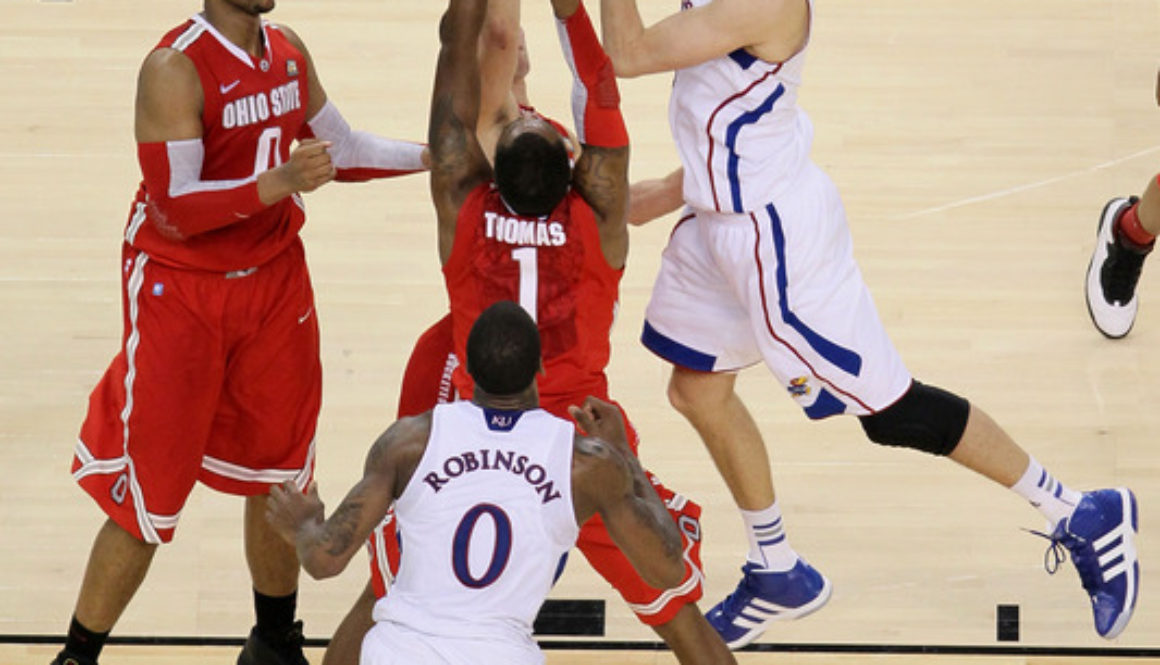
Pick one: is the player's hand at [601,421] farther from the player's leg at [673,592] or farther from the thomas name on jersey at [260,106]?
the thomas name on jersey at [260,106]

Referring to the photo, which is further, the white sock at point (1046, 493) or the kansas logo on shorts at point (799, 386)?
the white sock at point (1046, 493)

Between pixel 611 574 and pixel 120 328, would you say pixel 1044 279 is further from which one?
pixel 120 328

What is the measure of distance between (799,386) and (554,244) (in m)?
0.98

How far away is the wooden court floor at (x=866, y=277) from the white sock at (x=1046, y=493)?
384 millimetres

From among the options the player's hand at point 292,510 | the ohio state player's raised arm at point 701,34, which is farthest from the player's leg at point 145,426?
the ohio state player's raised arm at point 701,34

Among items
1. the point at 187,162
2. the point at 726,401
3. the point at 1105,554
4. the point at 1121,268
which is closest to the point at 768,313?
the point at 726,401

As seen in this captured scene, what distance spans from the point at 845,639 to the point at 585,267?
155 centimetres

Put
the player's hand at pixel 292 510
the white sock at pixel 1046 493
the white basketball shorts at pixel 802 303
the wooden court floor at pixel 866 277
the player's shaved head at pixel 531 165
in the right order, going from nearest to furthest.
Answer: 1. the player's hand at pixel 292 510
2. the player's shaved head at pixel 531 165
3. the white basketball shorts at pixel 802 303
4. the white sock at pixel 1046 493
5. the wooden court floor at pixel 866 277

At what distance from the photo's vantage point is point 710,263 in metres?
5.41

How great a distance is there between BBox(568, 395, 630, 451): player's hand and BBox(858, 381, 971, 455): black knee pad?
3.60 feet

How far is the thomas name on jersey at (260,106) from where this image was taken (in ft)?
16.1

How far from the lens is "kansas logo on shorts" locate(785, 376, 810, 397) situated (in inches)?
209

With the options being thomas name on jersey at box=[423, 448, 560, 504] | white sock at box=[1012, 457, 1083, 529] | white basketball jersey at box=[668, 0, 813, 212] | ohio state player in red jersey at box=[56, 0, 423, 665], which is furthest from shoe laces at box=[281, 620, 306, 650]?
white sock at box=[1012, 457, 1083, 529]

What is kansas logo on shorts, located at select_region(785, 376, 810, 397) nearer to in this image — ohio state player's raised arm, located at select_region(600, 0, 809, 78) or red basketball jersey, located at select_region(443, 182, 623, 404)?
red basketball jersey, located at select_region(443, 182, 623, 404)
